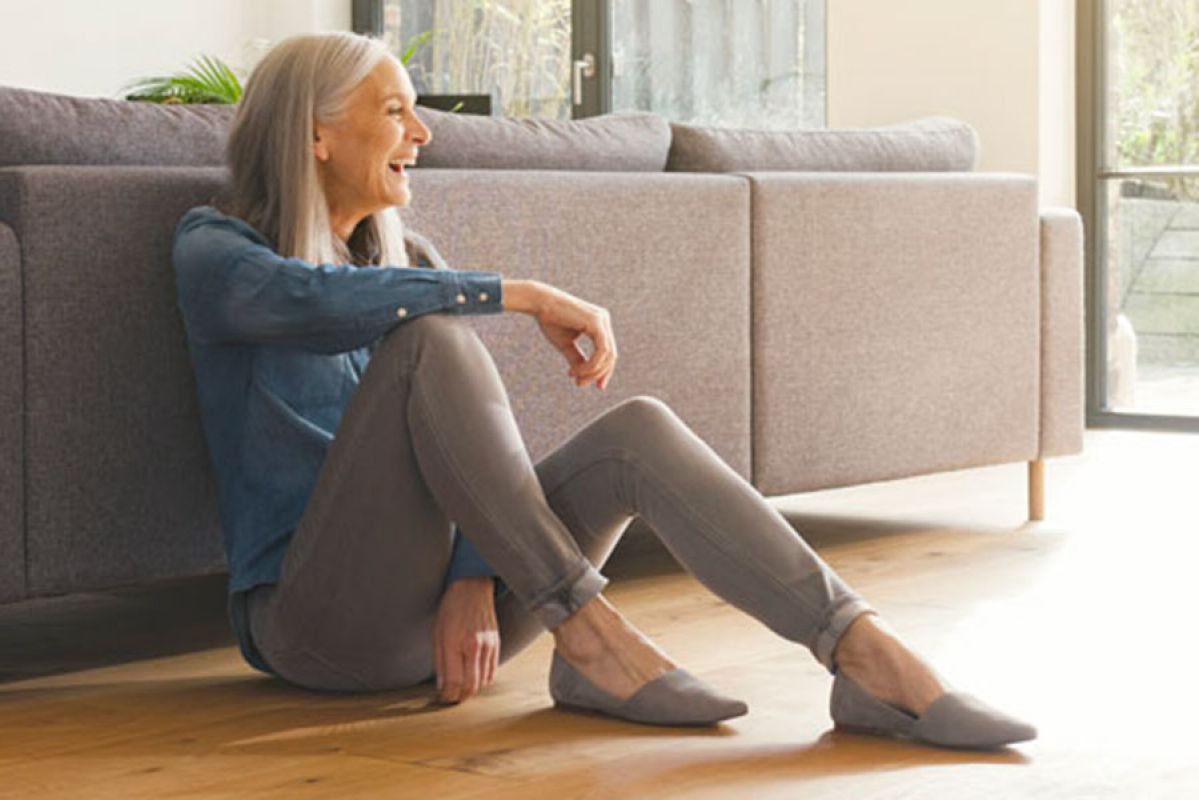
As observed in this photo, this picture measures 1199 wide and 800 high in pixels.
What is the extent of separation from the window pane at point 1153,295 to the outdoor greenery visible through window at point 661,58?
109 centimetres

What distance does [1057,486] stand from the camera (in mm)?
4551

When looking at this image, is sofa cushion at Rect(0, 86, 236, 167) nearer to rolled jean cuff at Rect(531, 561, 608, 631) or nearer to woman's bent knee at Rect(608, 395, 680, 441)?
woman's bent knee at Rect(608, 395, 680, 441)

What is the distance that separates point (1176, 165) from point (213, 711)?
4130 millimetres

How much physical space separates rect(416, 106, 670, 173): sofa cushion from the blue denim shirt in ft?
1.78

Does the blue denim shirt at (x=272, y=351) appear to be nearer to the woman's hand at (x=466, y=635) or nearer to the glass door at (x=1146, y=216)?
the woman's hand at (x=466, y=635)

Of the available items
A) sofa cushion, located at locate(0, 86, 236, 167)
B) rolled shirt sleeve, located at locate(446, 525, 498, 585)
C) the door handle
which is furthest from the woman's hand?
the door handle

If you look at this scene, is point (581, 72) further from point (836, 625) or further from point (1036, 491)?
point (836, 625)

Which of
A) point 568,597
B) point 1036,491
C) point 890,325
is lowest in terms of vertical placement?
point 1036,491

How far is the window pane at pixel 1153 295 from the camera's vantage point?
5801 millimetres

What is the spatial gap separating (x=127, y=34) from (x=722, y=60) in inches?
83.6

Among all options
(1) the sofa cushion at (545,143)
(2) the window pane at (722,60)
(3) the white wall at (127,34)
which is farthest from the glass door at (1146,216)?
(3) the white wall at (127,34)

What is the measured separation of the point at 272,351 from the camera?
2406mm

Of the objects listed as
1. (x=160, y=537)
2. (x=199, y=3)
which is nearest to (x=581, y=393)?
(x=160, y=537)

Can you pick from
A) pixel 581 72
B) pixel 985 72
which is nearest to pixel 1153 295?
pixel 985 72
